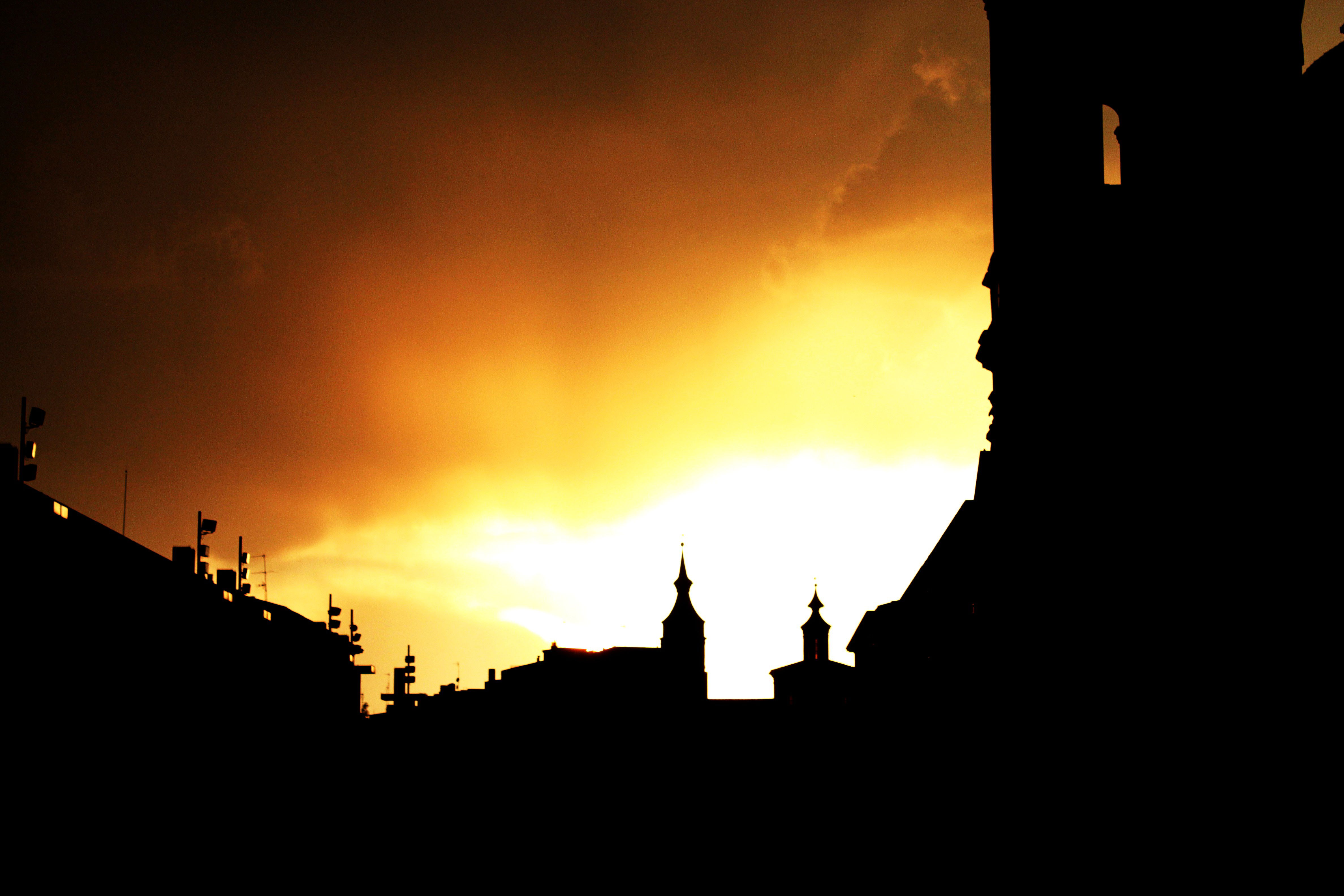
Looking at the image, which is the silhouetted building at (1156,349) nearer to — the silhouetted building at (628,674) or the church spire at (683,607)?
the silhouetted building at (628,674)

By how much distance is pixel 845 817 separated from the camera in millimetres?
42500

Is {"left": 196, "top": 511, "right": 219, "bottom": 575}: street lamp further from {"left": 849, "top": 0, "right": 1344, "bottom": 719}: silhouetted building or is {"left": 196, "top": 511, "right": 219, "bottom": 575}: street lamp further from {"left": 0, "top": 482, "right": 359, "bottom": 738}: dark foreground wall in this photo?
{"left": 849, "top": 0, "right": 1344, "bottom": 719}: silhouetted building

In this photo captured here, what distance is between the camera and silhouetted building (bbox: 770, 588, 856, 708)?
95312 mm

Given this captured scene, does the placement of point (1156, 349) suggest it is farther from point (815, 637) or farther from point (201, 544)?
point (815, 637)

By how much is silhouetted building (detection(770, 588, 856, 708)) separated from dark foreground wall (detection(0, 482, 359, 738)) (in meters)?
63.1

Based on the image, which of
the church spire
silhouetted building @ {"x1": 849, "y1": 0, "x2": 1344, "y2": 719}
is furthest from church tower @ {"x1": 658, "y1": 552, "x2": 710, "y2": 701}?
silhouetted building @ {"x1": 849, "y1": 0, "x2": 1344, "y2": 719}

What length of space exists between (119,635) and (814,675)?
78.5 meters

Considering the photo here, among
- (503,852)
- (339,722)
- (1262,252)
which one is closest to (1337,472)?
(1262,252)

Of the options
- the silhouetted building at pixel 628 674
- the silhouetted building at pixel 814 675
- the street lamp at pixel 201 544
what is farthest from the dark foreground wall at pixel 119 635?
the silhouetted building at pixel 814 675

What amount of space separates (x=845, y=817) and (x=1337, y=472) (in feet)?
112

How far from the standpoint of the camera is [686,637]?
110 meters

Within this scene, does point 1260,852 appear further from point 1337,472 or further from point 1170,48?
point 1170,48

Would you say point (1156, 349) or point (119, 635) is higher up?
point (1156, 349)

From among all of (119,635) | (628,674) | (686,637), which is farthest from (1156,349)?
(686,637)
